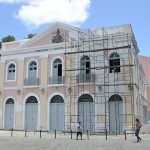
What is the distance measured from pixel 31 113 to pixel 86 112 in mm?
5655

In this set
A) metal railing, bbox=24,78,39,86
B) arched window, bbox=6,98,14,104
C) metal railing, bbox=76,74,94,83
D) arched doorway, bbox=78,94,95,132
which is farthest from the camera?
arched window, bbox=6,98,14,104

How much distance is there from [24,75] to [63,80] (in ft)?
14.6

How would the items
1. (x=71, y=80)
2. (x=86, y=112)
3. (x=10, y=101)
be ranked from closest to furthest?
(x=86, y=112) < (x=71, y=80) < (x=10, y=101)

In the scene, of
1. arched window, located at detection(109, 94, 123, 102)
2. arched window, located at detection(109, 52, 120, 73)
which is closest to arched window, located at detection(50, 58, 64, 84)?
arched window, located at detection(109, 52, 120, 73)

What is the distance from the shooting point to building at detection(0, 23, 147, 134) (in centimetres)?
2461

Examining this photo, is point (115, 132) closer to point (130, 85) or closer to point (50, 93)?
point (130, 85)

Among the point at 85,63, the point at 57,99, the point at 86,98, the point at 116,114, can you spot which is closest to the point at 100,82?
the point at 86,98

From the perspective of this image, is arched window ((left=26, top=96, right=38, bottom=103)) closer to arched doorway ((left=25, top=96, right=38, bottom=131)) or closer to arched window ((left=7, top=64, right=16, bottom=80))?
arched doorway ((left=25, top=96, right=38, bottom=131))

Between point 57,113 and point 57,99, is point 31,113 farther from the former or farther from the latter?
point 57,99

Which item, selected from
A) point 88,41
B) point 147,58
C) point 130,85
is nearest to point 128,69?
point 130,85

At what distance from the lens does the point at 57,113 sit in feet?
88.8

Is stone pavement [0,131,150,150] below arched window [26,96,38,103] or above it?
below

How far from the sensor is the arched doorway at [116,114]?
2433cm

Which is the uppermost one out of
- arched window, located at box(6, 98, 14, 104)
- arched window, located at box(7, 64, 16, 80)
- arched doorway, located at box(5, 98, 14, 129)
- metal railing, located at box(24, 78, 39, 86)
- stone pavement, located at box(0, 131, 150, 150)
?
arched window, located at box(7, 64, 16, 80)
